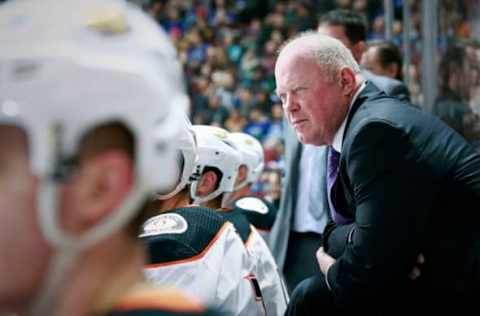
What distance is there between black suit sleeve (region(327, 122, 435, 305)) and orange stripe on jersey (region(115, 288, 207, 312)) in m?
1.34

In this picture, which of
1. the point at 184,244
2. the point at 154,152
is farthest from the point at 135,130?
the point at 184,244

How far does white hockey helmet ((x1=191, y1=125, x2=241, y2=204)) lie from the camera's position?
3240 millimetres

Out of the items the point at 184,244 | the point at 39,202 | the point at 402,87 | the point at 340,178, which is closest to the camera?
the point at 39,202

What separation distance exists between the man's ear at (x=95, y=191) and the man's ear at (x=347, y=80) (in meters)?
1.67

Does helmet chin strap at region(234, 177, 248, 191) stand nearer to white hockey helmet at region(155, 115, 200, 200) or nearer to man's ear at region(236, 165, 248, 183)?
man's ear at region(236, 165, 248, 183)

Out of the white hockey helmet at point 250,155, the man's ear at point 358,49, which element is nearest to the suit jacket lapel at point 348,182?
the white hockey helmet at point 250,155

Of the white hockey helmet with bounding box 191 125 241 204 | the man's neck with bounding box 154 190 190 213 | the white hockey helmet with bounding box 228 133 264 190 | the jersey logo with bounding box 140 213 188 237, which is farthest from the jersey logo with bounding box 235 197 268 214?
the jersey logo with bounding box 140 213 188 237

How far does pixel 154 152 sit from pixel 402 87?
3.16 m

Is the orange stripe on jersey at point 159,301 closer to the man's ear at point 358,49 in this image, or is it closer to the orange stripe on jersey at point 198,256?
the orange stripe on jersey at point 198,256

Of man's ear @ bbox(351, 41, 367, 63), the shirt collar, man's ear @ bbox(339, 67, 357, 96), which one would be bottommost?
man's ear @ bbox(351, 41, 367, 63)

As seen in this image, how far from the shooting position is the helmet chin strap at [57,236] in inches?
42.4

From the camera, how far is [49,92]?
1114 millimetres

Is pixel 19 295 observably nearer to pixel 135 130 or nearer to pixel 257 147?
pixel 135 130

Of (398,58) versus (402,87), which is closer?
(402,87)
